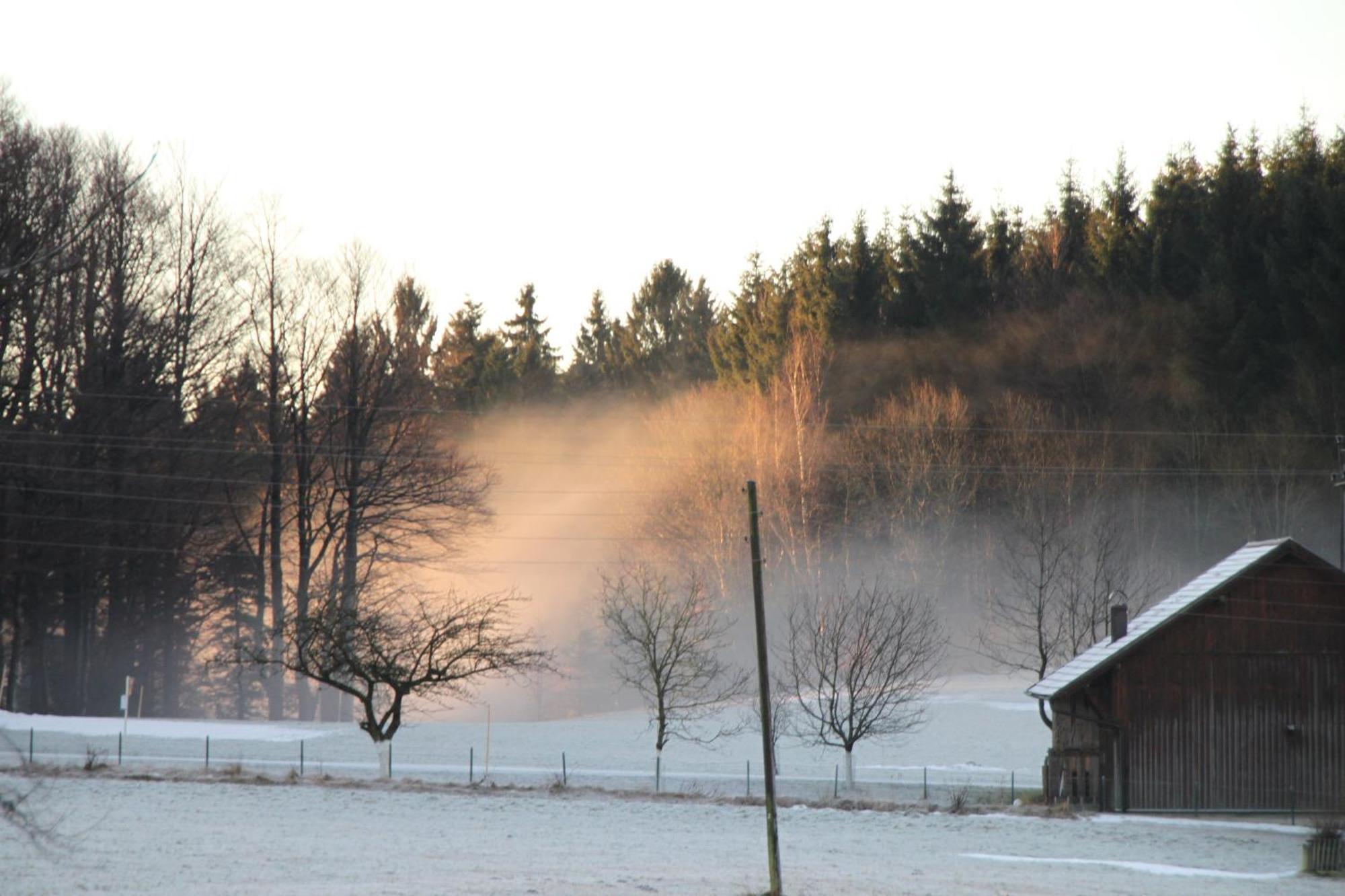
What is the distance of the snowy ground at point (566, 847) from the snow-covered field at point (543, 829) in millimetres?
78

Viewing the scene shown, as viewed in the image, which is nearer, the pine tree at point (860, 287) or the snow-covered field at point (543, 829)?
the snow-covered field at point (543, 829)

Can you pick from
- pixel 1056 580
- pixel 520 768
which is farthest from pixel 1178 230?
pixel 520 768

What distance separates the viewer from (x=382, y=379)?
51125 mm

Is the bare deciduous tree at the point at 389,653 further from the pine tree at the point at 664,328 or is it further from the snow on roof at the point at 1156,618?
the pine tree at the point at 664,328

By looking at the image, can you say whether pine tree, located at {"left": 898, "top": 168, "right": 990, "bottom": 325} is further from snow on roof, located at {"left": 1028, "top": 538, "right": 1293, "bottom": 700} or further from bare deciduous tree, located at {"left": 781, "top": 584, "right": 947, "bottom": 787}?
snow on roof, located at {"left": 1028, "top": 538, "right": 1293, "bottom": 700}

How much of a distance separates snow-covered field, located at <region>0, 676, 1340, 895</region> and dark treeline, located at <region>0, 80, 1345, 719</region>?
25.0 feet

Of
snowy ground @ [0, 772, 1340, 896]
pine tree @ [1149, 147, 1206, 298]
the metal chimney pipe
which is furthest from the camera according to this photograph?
pine tree @ [1149, 147, 1206, 298]

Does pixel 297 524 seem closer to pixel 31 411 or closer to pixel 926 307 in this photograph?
pixel 31 411

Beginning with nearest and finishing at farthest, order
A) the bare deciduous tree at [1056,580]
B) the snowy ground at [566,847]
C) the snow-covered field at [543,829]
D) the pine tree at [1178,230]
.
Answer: the snowy ground at [566,847] < the snow-covered field at [543,829] < the bare deciduous tree at [1056,580] < the pine tree at [1178,230]

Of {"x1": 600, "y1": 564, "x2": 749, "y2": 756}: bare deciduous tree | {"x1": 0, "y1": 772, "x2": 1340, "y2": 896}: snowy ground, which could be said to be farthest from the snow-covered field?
{"x1": 600, "y1": 564, "x2": 749, "y2": 756}: bare deciduous tree

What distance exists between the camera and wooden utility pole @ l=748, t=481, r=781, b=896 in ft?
59.4

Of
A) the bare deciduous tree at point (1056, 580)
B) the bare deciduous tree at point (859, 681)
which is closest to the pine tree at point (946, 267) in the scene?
the bare deciduous tree at point (1056, 580)

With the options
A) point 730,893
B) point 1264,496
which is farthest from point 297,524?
point 1264,496

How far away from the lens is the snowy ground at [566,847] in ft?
61.1
